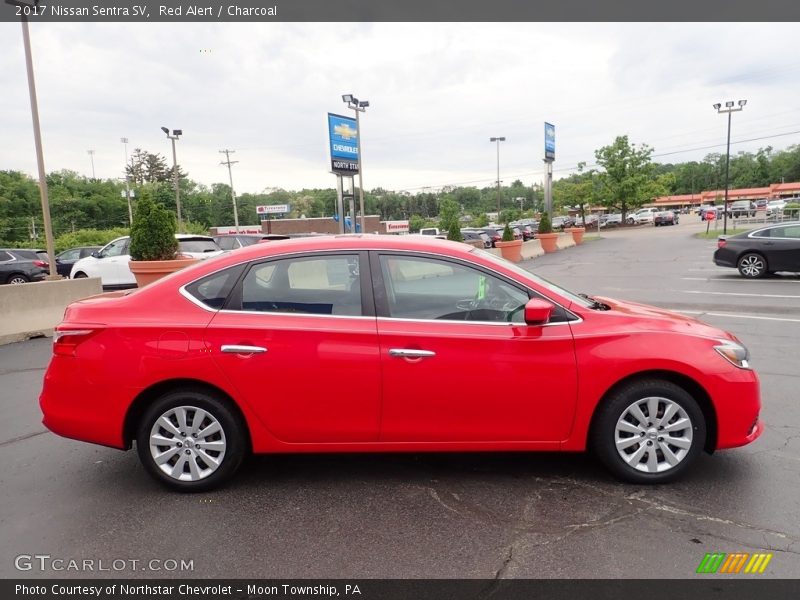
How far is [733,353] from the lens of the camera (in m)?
3.59

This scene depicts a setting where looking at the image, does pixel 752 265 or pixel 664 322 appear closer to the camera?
pixel 664 322

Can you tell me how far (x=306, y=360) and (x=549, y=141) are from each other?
35.7 meters

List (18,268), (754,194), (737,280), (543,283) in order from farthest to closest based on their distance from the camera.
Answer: (754,194) < (18,268) < (737,280) < (543,283)

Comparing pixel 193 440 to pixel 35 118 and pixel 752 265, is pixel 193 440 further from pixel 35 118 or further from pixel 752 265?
pixel 752 265

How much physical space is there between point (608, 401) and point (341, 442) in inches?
69.3

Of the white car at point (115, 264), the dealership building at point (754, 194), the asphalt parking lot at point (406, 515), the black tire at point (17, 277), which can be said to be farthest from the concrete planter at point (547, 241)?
the dealership building at point (754, 194)

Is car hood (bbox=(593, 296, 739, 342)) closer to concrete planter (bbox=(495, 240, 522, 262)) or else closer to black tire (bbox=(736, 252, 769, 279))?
black tire (bbox=(736, 252, 769, 279))

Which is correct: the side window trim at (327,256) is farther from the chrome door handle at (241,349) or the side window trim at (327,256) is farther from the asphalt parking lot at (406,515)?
the asphalt parking lot at (406,515)

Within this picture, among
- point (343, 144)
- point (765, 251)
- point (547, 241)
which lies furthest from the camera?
point (547, 241)

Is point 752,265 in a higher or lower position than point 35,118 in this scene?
lower

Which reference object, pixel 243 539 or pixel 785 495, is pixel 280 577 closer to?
pixel 243 539

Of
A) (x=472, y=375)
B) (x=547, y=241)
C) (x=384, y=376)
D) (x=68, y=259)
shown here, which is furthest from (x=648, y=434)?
(x=547, y=241)

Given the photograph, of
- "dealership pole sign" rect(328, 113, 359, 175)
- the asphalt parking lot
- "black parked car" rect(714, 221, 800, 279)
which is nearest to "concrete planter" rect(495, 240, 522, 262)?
"dealership pole sign" rect(328, 113, 359, 175)
